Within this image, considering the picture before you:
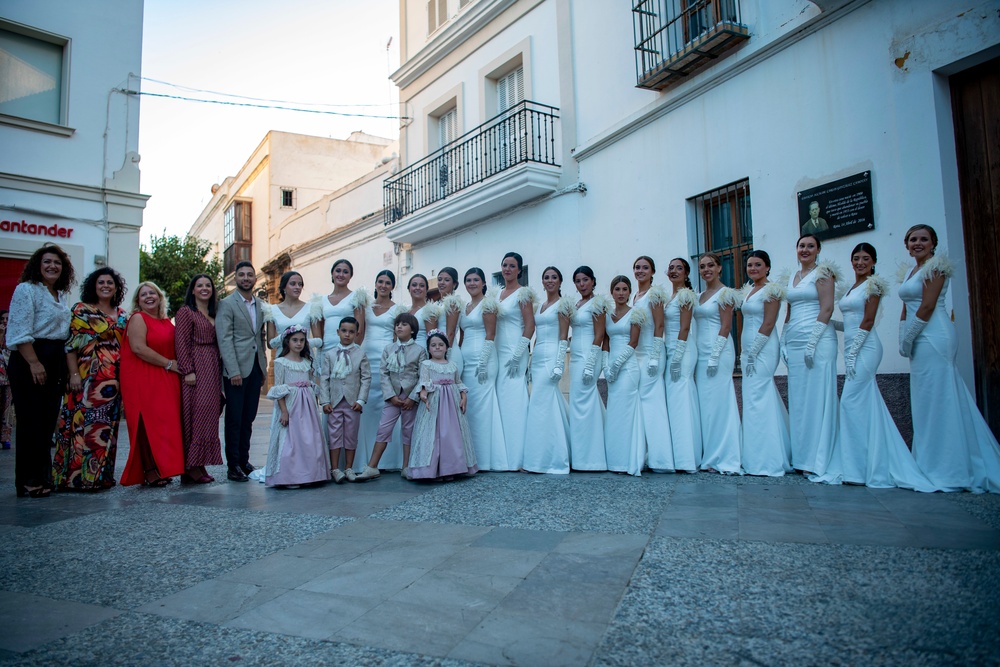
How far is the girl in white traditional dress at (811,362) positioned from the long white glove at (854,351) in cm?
16

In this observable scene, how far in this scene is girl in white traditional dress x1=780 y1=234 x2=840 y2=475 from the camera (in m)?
5.55

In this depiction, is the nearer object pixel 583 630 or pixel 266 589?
pixel 583 630

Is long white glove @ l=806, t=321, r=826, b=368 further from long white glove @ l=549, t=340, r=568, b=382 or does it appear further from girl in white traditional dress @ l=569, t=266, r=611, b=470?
long white glove @ l=549, t=340, r=568, b=382

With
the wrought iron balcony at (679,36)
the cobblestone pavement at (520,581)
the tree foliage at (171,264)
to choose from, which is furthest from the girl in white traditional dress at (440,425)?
the tree foliage at (171,264)

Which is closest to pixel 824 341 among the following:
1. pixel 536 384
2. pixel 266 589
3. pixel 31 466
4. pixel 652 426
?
pixel 652 426

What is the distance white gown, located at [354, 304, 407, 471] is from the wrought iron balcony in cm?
536

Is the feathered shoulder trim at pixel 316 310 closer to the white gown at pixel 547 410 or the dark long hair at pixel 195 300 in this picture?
the dark long hair at pixel 195 300

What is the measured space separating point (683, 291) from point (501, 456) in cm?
228

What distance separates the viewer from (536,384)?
6.54 m

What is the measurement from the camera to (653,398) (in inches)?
244

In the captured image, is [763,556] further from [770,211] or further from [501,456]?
[770,211]

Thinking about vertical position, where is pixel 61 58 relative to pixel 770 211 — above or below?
above

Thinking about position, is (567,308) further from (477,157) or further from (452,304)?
(477,157)

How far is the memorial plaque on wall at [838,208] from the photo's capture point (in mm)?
6980
